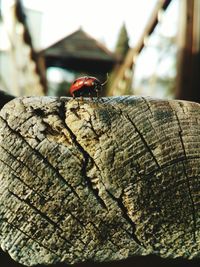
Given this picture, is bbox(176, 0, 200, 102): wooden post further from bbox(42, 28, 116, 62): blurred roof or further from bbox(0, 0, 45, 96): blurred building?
bbox(42, 28, 116, 62): blurred roof

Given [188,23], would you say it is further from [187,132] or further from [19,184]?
[19,184]

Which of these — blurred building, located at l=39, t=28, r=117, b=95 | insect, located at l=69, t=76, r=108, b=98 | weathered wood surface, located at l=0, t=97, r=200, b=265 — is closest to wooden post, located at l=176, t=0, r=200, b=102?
insect, located at l=69, t=76, r=108, b=98

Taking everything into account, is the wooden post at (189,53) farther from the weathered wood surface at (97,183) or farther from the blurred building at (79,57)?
the blurred building at (79,57)

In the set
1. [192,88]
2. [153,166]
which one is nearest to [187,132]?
[153,166]

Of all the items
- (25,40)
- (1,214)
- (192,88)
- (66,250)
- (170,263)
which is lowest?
(25,40)

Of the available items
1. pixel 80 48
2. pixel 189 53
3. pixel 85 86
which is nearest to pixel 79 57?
pixel 80 48
